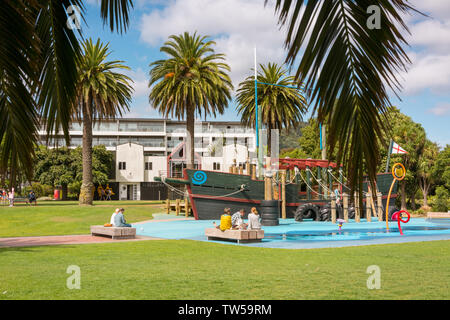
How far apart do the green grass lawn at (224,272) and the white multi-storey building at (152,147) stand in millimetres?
47866

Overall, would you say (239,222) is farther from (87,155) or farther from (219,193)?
(87,155)

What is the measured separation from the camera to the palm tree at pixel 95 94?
1339 inches

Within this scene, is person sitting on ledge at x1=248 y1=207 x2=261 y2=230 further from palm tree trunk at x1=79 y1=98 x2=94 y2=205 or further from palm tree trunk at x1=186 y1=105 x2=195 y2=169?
palm tree trunk at x1=79 y1=98 x2=94 y2=205

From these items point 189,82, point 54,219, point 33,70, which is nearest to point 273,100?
point 189,82

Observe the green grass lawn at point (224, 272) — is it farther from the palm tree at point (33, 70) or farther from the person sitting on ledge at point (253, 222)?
the palm tree at point (33, 70)

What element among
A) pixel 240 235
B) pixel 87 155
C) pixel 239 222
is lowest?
pixel 240 235

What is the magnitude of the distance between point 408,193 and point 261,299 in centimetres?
4810

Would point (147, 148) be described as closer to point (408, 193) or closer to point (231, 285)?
point (408, 193)

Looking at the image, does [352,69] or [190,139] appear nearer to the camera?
[352,69]

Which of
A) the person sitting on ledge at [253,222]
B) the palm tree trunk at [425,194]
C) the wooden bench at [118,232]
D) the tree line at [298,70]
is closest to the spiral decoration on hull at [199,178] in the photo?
the wooden bench at [118,232]

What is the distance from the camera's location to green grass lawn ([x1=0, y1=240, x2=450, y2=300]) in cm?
725

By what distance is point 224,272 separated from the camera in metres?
9.45

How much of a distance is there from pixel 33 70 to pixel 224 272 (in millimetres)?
6733

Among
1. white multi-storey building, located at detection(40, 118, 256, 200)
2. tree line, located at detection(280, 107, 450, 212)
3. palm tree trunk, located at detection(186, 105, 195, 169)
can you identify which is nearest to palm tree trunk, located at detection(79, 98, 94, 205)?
palm tree trunk, located at detection(186, 105, 195, 169)
